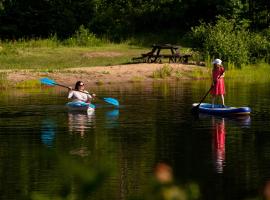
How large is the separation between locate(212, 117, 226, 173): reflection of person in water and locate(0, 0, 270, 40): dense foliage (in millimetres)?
37193

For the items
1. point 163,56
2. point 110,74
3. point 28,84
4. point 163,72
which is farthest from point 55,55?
point 28,84

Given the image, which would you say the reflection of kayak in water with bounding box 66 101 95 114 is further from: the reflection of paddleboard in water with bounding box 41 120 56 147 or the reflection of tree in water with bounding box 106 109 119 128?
the reflection of paddleboard in water with bounding box 41 120 56 147

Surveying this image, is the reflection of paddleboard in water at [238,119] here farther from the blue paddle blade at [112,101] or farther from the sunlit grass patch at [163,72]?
the sunlit grass patch at [163,72]

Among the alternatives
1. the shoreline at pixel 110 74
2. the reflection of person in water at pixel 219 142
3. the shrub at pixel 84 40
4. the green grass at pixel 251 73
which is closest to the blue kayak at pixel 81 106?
the reflection of person in water at pixel 219 142

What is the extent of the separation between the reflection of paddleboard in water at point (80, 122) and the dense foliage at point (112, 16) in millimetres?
34533

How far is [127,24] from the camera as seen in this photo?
6147 centimetres

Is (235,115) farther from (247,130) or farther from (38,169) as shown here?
(38,169)

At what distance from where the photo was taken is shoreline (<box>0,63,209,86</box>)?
3772cm

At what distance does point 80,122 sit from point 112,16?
40842mm

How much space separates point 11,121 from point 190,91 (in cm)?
1160

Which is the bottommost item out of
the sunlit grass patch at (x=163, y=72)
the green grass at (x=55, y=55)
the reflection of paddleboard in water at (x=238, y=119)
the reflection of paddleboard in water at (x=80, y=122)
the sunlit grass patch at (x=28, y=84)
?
the reflection of paddleboard in water at (x=80, y=122)

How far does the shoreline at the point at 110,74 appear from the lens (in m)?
37.7

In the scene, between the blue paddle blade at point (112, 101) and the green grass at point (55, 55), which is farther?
the green grass at point (55, 55)

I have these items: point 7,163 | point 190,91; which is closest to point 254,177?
point 7,163
